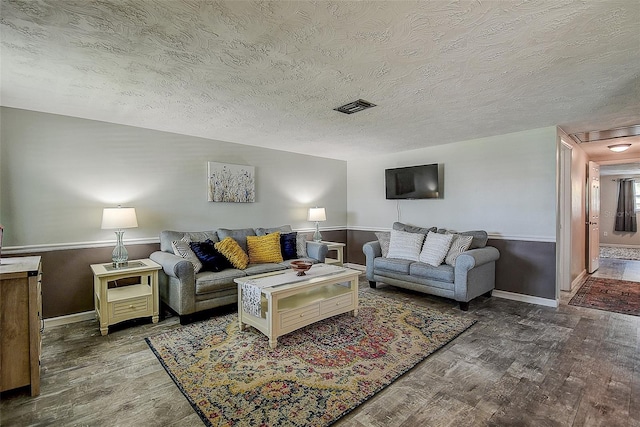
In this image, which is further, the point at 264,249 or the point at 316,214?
the point at 316,214

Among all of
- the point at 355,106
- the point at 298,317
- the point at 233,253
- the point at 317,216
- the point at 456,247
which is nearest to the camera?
the point at 298,317

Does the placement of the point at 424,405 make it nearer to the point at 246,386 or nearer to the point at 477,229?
the point at 246,386

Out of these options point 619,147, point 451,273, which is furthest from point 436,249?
point 619,147

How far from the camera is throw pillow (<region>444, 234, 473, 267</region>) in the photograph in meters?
3.73

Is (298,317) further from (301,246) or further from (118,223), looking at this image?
(118,223)

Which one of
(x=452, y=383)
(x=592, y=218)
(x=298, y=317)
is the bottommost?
Answer: (x=452, y=383)

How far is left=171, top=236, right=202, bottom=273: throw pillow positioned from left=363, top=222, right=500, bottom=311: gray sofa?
7.97 feet

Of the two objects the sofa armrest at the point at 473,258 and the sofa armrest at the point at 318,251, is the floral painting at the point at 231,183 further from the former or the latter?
the sofa armrest at the point at 473,258

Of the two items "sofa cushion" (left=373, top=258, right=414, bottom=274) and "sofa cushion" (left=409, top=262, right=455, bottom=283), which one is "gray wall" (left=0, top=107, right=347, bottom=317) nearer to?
"sofa cushion" (left=373, top=258, right=414, bottom=274)

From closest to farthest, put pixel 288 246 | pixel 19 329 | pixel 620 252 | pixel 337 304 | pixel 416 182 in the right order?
pixel 19 329 → pixel 337 304 → pixel 288 246 → pixel 416 182 → pixel 620 252

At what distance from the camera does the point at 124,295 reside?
3047 millimetres

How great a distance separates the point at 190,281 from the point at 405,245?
2814 mm

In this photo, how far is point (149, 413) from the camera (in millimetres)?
1760

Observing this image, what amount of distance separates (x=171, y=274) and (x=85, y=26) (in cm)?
220
